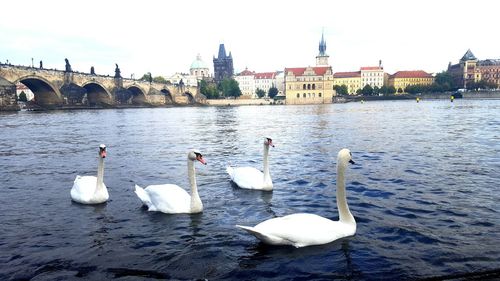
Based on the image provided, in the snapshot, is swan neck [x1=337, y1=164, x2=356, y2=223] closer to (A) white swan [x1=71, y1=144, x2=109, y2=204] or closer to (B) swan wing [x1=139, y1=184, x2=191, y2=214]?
(B) swan wing [x1=139, y1=184, x2=191, y2=214]

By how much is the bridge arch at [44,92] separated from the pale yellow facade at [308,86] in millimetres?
79506

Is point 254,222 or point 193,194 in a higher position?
point 193,194

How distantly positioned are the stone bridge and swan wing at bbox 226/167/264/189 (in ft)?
190

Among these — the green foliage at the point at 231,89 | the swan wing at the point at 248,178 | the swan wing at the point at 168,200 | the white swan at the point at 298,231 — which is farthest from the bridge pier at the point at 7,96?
the green foliage at the point at 231,89

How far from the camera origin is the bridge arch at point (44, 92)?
68512mm

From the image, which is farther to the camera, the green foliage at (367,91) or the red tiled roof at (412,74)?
the red tiled roof at (412,74)

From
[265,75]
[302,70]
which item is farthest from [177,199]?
[265,75]

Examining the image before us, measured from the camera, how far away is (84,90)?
9288 centimetres

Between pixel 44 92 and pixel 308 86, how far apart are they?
285ft

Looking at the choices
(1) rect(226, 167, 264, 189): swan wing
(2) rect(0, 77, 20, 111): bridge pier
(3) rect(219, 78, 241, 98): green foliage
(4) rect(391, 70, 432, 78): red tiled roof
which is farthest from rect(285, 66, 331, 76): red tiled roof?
(1) rect(226, 167, 264, 189): swan wing

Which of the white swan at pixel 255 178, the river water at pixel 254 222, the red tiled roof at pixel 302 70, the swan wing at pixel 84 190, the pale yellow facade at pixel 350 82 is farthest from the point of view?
the pale yellow facade at pixel 350 82

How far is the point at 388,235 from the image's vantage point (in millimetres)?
5762

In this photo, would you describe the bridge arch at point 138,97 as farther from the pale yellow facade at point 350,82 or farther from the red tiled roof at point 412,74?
the red tiled roof at point 412,74

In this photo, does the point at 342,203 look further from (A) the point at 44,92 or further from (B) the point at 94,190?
(A) the point at 44,92
